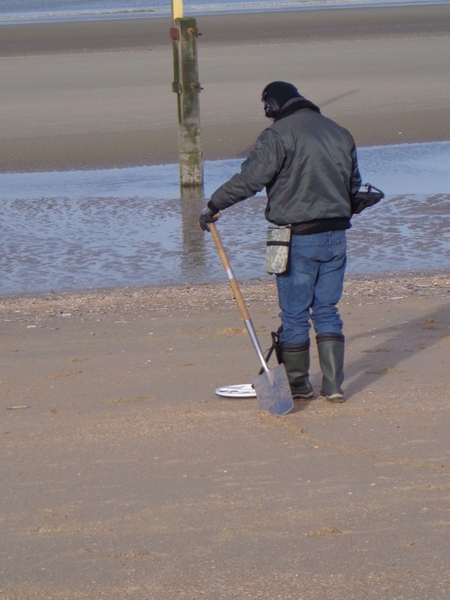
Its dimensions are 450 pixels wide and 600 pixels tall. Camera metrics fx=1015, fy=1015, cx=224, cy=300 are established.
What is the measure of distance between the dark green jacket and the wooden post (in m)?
7.38

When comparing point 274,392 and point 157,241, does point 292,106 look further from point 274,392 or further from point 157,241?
point 157,241

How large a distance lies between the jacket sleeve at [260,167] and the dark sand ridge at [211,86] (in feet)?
32.8

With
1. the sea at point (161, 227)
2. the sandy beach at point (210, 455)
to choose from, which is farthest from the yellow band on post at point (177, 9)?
the sandy beach at point (210, 455)

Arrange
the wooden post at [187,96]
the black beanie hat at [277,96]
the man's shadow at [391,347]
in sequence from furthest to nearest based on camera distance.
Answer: the wooden post at [187,96] → the man's shadow at [391,347] → the black beanie hat at [277,96]

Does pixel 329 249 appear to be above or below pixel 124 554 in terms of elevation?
above

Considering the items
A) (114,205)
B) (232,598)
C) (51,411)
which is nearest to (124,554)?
Result: (232,598)

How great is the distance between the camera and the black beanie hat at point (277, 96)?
4.97 meters

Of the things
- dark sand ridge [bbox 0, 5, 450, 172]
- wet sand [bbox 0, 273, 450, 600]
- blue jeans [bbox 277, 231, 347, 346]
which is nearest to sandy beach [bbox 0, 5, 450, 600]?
wet sand [bbox 0, 273, 450, 600]

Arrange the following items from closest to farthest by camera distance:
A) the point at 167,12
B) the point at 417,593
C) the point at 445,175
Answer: the point at 417,593, the point at 445,175, the point at 167,12

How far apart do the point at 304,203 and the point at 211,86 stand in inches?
606

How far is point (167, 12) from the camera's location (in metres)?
40.5

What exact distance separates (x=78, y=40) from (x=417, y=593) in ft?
91.6

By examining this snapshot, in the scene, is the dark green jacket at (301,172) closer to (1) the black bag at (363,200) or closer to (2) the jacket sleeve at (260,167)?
(2) the jacket sleeve at (260,167)

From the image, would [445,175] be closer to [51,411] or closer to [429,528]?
[51,411]
